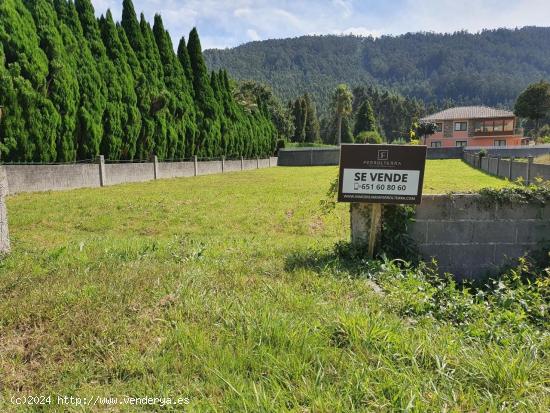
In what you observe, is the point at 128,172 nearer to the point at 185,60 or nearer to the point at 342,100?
the point at 185,60

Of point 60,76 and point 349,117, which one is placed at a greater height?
point 349,117

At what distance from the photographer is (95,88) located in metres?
15.6

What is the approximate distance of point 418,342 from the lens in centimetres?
224

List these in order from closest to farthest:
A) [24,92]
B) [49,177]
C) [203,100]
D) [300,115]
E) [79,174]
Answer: [24,92]
[49,177]
[79,174]
[203,100]
[300,115]

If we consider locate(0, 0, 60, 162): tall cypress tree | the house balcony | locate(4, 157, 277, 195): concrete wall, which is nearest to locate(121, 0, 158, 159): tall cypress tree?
locate(4, 157, 277, 195): concrete wall

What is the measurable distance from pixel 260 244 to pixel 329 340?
3.03 meters

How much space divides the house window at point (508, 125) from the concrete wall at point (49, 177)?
207 feet

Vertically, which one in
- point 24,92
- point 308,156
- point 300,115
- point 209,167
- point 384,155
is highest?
point 300,115

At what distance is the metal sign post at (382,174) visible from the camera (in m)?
4.02

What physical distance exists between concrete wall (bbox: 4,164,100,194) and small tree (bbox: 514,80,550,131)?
2229 inches

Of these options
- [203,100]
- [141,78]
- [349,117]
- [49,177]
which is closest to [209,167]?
[203,100]

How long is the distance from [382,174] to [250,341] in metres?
2.48

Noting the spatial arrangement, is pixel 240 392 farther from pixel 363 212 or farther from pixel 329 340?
pixel 363 212

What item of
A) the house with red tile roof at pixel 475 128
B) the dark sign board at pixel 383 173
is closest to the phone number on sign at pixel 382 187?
the dark sign board at pixel 383 173
